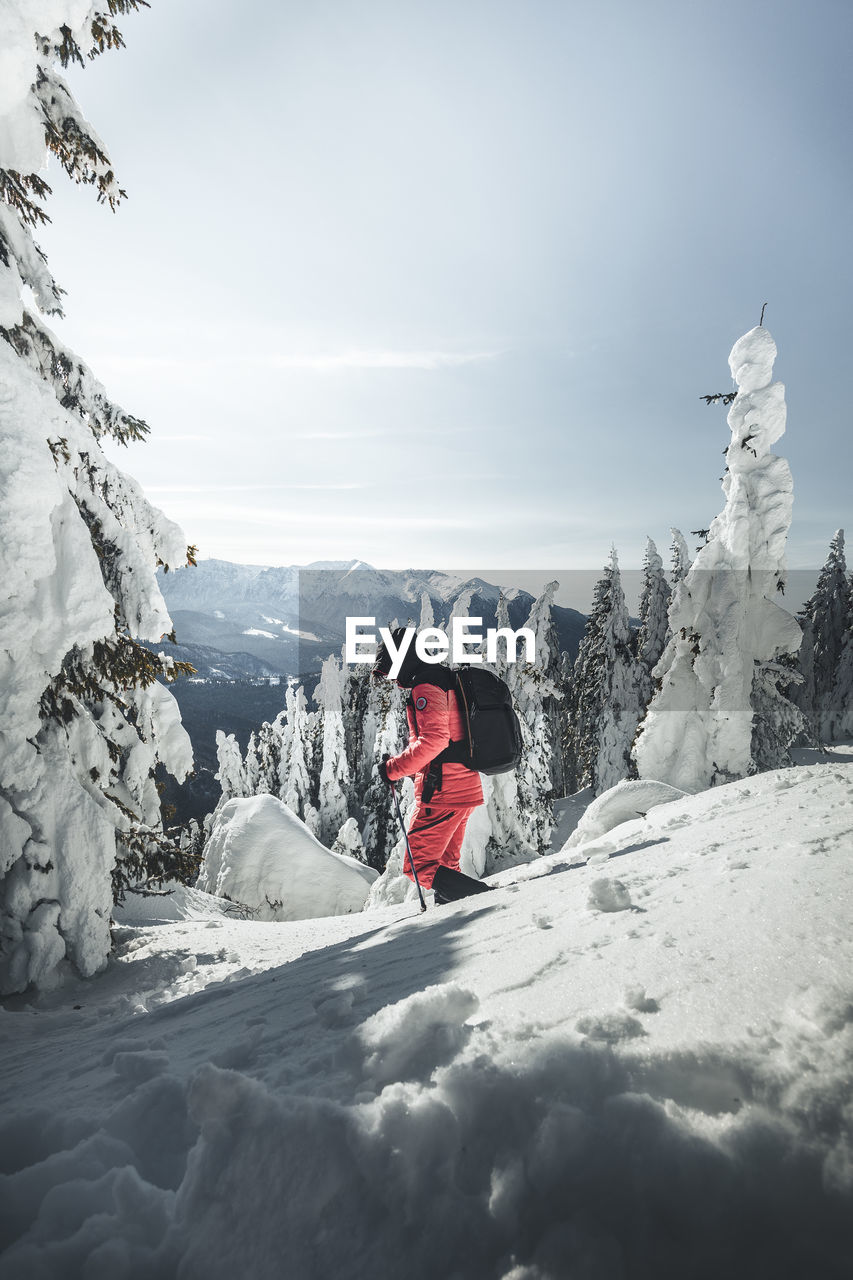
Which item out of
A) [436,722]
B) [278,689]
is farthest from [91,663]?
[278,689]

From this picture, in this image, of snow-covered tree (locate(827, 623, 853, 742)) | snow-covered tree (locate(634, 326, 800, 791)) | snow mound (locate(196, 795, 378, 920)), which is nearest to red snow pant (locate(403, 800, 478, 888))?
snow mound (locate(196, 795, 378, 920))

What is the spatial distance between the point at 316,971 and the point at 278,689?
141312mm

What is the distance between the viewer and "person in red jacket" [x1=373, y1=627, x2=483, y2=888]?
488cm

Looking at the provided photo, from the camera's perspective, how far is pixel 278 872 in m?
12.8

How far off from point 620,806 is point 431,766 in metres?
3.34

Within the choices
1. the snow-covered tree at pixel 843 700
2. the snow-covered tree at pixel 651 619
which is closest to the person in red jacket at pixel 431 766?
the snow-covered tree at pixel 651 619

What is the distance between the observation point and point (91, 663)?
5.30m

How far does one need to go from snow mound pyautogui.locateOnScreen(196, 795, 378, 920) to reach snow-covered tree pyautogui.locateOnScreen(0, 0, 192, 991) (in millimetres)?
7356

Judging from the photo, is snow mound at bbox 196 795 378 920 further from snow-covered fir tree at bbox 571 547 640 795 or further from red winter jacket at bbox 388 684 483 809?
snow-covered fir tree at bbox 571 547 640 795

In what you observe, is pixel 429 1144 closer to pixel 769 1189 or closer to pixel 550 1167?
pixel 550 1167

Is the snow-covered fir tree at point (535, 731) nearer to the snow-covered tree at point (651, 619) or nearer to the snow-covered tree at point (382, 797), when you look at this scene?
the snow-covered tree at point (651, 619)

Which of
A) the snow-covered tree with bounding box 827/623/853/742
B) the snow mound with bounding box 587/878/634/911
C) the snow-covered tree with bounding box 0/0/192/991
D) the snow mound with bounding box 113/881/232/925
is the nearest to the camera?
the snow mound with bounding box 587/878/634/911

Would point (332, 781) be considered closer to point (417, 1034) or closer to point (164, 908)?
point (164, 908)

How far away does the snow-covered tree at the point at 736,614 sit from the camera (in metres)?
11.4
